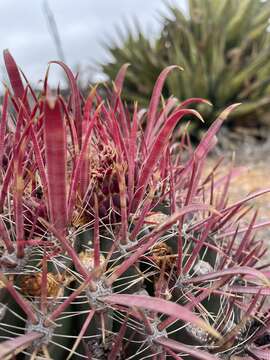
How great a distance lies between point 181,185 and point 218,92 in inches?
150

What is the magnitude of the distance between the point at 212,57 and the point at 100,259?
4248 mm

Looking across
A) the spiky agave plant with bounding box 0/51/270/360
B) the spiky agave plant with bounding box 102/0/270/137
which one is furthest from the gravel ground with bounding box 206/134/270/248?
the spiky agave plant with bounding box 0/51/270/360

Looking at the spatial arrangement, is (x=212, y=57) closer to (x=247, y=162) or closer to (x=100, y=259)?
(x=247, y=162)

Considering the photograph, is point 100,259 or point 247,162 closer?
point 100,259

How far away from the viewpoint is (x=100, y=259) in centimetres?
86

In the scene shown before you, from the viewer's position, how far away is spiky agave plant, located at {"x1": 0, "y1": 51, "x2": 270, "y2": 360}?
2.47ft

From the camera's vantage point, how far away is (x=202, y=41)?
5.00 m

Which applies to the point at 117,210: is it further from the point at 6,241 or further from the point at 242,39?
the point at 242,39

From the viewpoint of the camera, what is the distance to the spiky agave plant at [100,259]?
0.75 metres

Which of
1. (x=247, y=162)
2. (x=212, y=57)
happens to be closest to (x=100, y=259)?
(x=247, y=162)

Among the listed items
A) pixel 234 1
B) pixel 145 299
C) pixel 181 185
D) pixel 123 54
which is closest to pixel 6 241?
pixel 145 299

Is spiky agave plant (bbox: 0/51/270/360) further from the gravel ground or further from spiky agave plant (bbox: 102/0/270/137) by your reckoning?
spiky agave plant (bbox: 102/0/270/137)

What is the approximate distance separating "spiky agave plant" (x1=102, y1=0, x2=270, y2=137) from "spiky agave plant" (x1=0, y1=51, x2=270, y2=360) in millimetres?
3835

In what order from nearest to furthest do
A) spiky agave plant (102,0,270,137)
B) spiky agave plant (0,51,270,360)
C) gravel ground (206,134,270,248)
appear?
spiky agave plant (0,51,270,360), gravel ground (206,134,270,248), spiky agave plant (102,0,270,137)
